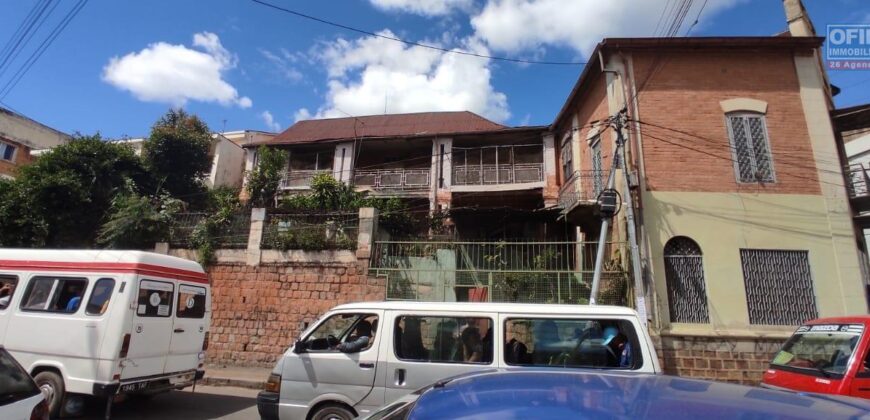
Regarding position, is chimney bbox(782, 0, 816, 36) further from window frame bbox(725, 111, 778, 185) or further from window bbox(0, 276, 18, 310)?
window bbox(0, 276, 18, 310)

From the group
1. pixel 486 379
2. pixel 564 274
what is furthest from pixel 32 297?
pixel 564 274

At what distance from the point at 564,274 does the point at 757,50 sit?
313 inches

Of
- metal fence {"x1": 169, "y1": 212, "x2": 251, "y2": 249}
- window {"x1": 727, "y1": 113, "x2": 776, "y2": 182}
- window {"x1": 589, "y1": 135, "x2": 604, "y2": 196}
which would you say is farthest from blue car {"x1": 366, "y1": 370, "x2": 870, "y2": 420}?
metal fence {"x1": 169, "y1": 212, "x2": 251, "y2": 249}

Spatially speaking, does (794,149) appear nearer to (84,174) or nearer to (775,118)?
(775,118)

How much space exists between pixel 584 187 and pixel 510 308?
31.2 ft

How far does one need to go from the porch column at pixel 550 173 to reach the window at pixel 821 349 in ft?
41.6

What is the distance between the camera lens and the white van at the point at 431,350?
4895 mm

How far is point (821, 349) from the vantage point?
5367 millimetres

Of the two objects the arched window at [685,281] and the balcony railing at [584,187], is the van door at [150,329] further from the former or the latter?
the arched window at [685,281]

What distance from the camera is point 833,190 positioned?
10.9m

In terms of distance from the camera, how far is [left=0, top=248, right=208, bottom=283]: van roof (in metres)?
6.64

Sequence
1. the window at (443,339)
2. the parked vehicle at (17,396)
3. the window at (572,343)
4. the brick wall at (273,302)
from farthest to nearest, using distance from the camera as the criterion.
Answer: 1. the brick wall at (273,302)
2. the window at (443,339)
3. the window at (572,343)
4. the parked vehicle at (17,396)

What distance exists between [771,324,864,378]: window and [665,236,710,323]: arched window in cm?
451

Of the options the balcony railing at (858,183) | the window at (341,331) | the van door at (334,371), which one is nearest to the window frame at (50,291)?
the van door at (334,371)
